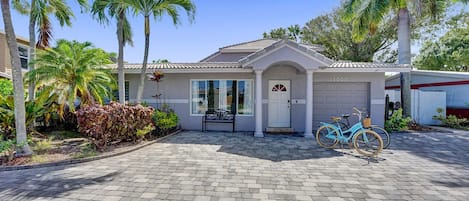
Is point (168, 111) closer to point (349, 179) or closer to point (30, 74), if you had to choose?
point (30, 74)

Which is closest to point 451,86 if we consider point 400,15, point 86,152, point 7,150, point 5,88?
point 400,15

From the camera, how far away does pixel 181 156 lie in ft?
20.0

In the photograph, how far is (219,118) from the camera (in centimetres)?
1018

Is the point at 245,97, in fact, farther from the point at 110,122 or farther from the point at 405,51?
the point at 405,51

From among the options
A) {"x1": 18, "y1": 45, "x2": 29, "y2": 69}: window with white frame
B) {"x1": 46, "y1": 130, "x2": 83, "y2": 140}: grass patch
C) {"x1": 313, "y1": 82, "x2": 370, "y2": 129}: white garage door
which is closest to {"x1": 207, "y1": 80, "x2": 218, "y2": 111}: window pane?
{"x1": 313, "y1": 82, "x2": 370, "y2": 129}: white garage door

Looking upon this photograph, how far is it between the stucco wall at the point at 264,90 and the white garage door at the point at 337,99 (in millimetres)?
249

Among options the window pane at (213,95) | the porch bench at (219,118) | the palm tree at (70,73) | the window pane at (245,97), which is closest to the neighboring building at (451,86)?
the window pane at (245,97)

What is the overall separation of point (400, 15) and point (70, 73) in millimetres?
13733

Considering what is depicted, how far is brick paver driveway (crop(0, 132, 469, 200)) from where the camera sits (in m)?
3.83

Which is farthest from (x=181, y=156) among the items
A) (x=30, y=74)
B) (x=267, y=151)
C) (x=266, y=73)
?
(x=30, y=74)

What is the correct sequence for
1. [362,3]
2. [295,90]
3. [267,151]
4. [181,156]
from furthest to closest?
[362,3]
[295,90]
[267,151]
[181,156]

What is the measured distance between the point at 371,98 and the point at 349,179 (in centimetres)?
631

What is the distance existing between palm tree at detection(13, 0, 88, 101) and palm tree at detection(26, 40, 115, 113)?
80 cm

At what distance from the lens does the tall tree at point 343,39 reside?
71.6ft
